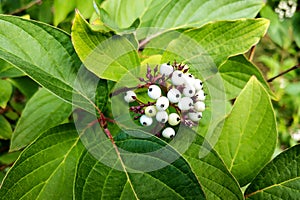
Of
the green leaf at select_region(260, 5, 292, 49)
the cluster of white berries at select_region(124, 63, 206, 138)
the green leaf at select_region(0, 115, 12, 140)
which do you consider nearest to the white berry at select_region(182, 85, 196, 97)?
the cluster of white berries at select_region(124, 63, 206, 138)

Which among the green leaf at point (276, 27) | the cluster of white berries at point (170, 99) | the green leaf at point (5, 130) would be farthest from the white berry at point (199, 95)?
→ the green leaf at point (276, 27)

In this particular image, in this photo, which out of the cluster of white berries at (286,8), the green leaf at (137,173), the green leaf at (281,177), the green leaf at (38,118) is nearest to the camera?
the green leaf at (137,173)

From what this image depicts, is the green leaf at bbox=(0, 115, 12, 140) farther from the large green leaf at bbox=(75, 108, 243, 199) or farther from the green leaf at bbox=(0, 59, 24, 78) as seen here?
the large green leaf at bbox=(75, 108, 243, 199)

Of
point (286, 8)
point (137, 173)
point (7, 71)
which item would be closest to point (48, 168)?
point (137, 173)

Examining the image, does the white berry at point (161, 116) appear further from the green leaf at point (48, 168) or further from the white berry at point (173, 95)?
the green leaf at point (48, 168)

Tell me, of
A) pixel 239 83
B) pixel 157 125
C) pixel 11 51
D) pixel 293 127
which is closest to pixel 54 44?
pixel 11 51

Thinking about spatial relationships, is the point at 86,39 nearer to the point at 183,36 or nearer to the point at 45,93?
the point at 183,36
